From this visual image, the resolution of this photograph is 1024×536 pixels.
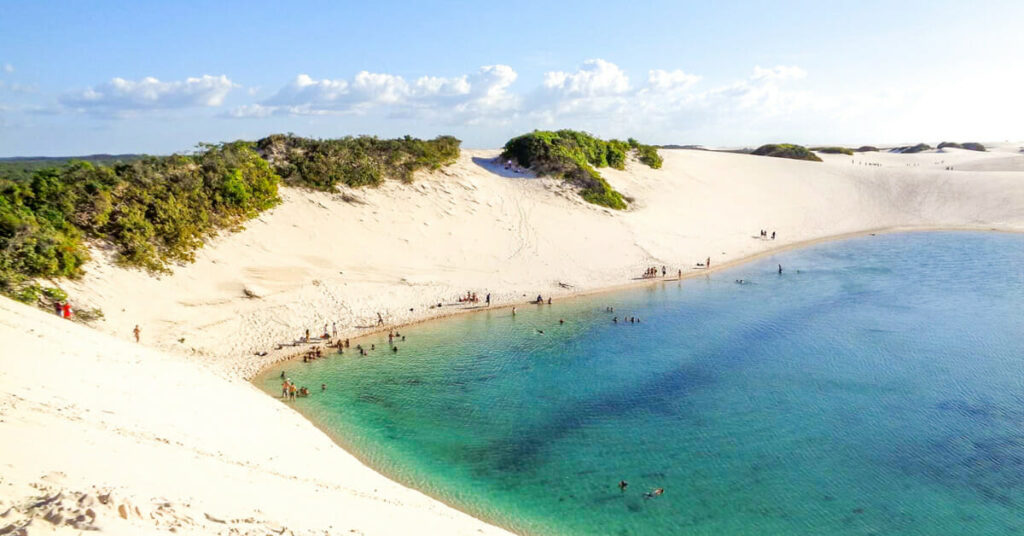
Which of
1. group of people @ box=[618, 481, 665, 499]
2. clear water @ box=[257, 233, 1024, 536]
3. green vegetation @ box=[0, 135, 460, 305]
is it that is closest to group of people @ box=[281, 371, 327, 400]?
clear water @ box=[257, 233, 1024, 536]

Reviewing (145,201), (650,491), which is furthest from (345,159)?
(650,491)

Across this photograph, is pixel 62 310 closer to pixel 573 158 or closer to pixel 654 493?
pixel 654 493

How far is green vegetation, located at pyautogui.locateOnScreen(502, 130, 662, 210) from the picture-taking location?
46156 mm

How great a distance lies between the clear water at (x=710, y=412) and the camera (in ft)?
45.4

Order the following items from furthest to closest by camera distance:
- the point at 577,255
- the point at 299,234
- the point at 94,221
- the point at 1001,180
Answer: the point at 1001,180 < the point at 577,255 < the point at 299,234 < the point at 94,221

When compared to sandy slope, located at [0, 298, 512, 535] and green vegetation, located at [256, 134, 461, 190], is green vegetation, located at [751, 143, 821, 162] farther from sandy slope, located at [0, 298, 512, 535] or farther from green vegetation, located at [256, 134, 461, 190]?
sandy slope, located at [0, 298, 512, 535]

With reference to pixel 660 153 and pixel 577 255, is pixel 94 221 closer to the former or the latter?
pixel 577 255

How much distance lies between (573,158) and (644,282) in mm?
16053

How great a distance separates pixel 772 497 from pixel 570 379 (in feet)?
29.0

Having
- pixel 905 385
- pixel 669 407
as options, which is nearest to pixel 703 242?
pixel 905 385

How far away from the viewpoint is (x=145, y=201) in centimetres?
2606

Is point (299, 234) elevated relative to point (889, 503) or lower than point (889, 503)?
elevated

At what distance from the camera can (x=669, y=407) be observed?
19.0 m

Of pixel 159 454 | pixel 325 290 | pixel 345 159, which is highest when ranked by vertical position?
pixel 345 159
